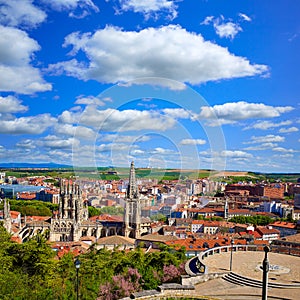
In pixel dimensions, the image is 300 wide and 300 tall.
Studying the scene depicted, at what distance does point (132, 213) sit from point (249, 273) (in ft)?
85.6

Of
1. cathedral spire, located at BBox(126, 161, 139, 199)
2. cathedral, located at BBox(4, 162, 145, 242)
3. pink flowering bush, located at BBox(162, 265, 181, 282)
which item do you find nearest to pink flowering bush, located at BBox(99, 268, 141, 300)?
pink flowering bush, located at BBox(162, 265, 181, 282)

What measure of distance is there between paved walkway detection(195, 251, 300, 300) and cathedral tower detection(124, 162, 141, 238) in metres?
21.0

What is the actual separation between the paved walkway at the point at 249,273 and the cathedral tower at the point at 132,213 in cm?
2104

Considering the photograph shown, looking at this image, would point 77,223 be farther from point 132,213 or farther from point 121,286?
point 121,286

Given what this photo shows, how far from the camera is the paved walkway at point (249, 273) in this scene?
11.4 m

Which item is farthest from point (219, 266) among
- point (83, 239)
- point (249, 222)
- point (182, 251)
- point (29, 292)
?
point (249, 222)

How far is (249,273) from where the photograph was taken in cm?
1373

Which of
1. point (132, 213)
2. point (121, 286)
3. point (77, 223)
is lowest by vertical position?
point (77, 223)

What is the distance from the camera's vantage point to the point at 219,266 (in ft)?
49.3

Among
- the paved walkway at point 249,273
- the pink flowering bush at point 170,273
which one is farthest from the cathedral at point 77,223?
the pink flowering bush at point 170,273

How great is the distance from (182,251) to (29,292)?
10342 millimetres

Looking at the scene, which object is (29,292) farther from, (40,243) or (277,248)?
(277,248)

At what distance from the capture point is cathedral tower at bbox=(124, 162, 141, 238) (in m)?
38.5

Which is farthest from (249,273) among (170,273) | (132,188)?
(132,188)
